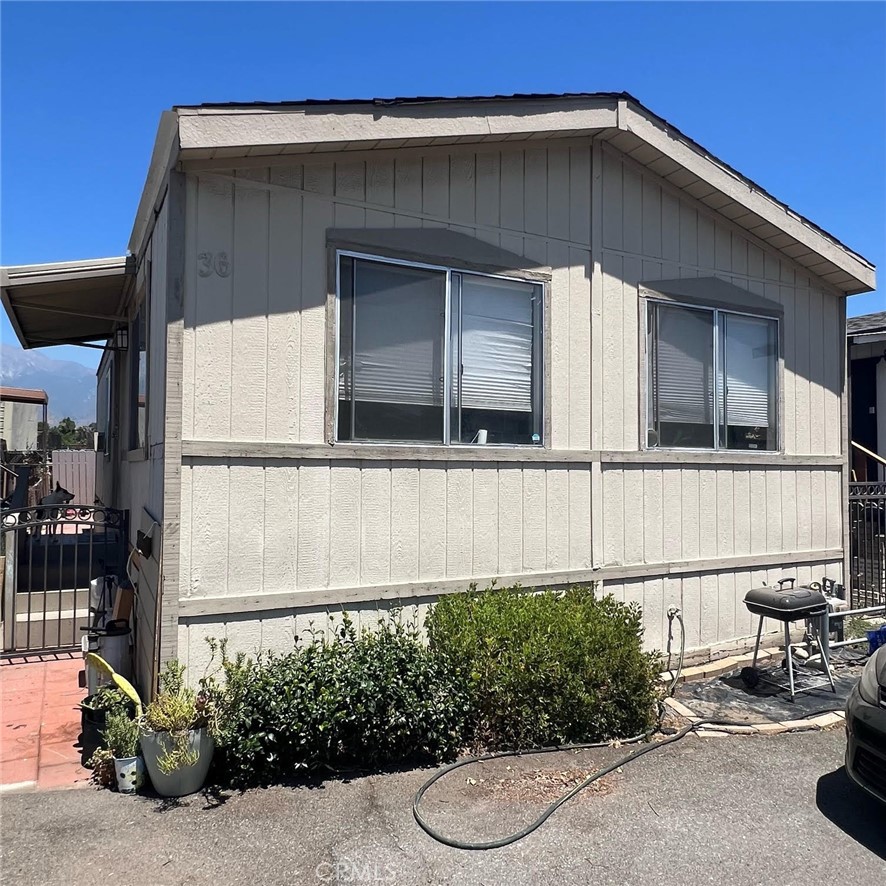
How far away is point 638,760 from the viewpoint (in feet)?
14.8

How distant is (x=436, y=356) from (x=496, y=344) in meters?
0.58

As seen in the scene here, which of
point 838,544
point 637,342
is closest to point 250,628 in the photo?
point 637,342

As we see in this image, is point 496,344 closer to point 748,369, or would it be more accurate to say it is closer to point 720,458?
point 720,458

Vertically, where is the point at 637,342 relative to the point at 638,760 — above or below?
above

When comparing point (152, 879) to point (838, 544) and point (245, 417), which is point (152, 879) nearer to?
point (245, 417)

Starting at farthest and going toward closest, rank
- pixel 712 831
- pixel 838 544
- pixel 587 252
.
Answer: pixel 838 544, pixel 587 252, pixel 712 831

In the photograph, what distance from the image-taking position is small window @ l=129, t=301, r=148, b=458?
5.77 m

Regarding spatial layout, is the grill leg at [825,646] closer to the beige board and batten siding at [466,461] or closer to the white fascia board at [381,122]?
the beige board and batten siding at [466,461]

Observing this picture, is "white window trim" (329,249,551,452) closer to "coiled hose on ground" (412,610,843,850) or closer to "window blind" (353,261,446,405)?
"window blind" (353,261,446,405)

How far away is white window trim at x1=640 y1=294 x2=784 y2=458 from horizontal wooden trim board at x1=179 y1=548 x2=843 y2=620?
1.02 metres

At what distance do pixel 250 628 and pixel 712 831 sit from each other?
2925 millimetres

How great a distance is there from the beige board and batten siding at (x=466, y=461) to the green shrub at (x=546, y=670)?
1.99 feet

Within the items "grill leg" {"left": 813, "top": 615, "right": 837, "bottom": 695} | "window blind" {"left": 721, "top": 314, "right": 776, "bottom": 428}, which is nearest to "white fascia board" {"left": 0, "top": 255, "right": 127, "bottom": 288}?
"window blind" {"left": 721, "top": 314, "right": 776, "bottom": 428}

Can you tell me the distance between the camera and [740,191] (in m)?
6.48
